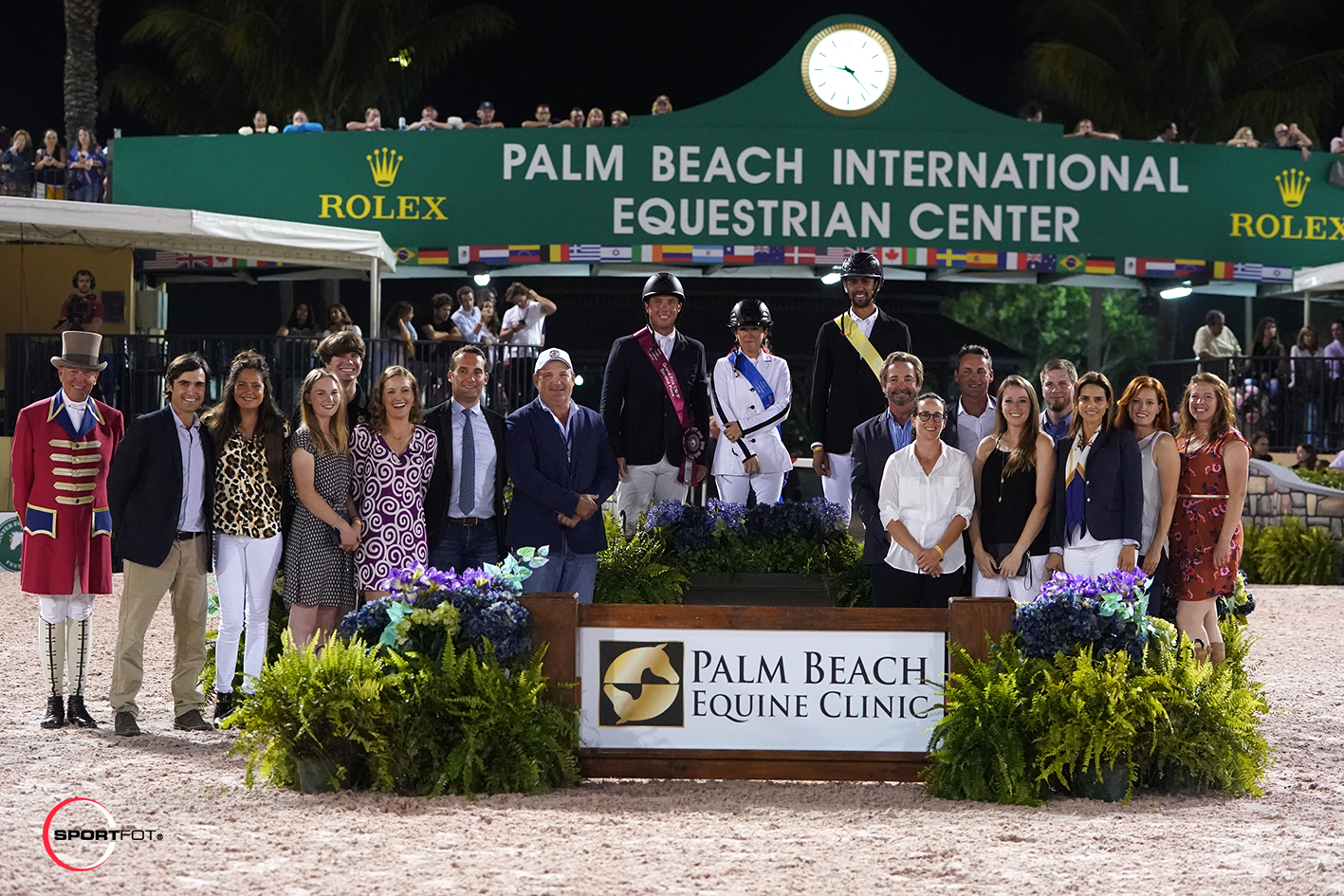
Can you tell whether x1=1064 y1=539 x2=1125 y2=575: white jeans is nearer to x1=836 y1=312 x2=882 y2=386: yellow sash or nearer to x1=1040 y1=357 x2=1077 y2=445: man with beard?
x1=1040 y1=357 x2=1077 y2=445: man with beard

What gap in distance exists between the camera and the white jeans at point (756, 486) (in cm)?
960

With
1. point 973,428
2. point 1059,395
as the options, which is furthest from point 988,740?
point 973,428

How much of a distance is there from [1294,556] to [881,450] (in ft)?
33.2

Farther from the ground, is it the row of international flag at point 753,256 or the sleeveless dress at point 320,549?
the row of international flag at point 753,256

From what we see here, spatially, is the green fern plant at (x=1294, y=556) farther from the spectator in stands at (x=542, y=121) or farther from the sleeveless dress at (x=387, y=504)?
the sleeveless dress at (x=387, y=504)

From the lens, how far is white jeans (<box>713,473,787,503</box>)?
9602 mm

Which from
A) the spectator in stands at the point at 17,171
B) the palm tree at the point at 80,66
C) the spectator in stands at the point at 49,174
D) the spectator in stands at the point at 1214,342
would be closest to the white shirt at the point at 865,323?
the spectator in stands at the point at 1214,342

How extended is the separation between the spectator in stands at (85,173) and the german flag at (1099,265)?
39.4 ft

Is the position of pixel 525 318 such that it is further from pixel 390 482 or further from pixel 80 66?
pixel 80 66

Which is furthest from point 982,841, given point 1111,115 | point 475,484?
point 1111,115

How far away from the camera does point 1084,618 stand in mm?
6367

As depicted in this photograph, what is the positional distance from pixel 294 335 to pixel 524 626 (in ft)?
32.2

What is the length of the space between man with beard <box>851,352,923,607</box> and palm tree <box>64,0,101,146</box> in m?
20.7

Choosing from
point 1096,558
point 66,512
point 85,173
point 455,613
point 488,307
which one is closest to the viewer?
point 455,613
